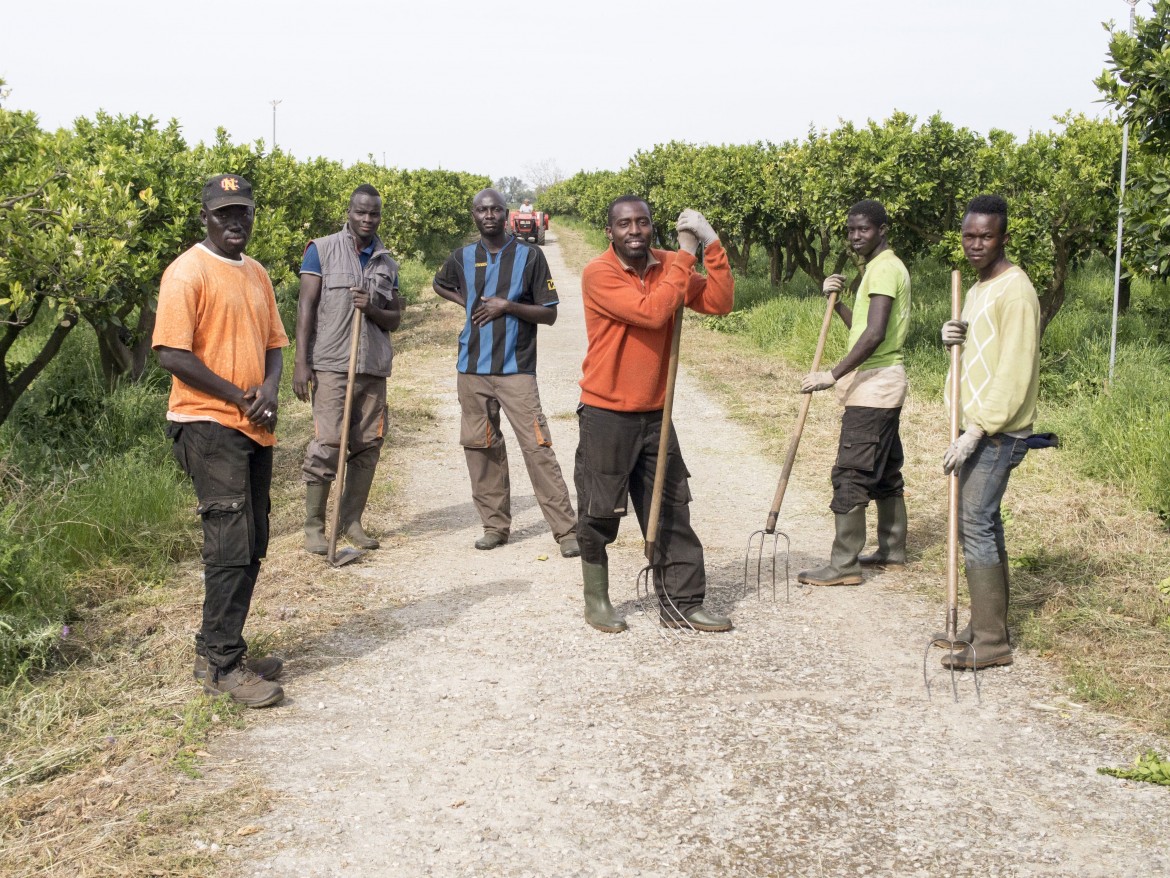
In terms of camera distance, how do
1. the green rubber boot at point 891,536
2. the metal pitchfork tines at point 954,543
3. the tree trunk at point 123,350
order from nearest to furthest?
1. the metal pitchfork tines at point 954,543
2. the green rubber boot at point 891,536
3. the tree trunk at point 123,350

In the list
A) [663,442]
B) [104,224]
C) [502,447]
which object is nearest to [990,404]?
[663,442]

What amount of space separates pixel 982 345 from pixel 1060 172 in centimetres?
656

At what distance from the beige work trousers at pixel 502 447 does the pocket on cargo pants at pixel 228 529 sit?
2.31m

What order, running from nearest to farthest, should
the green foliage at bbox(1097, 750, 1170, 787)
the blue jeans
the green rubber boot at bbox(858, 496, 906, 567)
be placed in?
the green foliage at bbox(1097, 750, 1170, 787) < the blue jeans < the green rubber boot at bbox(858, 496, 906, 567)

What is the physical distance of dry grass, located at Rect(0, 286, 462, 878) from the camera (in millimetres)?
3279

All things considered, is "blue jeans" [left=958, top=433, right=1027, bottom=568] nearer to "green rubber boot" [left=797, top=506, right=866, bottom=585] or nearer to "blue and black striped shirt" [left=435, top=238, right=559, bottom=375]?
"green rubber boot" [left=797, top=506, right=866, bottom=585]

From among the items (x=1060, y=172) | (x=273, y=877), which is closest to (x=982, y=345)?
(x=273, y=877)

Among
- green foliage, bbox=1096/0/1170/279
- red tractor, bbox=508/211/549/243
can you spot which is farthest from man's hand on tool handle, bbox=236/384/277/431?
red tractor, bbox=508/211/549/243

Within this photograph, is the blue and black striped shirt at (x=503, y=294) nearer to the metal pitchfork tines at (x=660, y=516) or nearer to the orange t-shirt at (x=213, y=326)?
the metal pitchfork tines at (x=660, y=516)

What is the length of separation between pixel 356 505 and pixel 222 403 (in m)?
2.43

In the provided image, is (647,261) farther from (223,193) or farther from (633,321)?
(223,193)

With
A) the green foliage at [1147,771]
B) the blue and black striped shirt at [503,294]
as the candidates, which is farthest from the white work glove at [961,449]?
the blue and black striped shirt at [503,294]

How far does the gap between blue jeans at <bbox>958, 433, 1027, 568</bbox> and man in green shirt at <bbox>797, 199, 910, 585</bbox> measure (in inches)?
40.2

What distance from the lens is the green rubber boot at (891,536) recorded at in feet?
20.0
